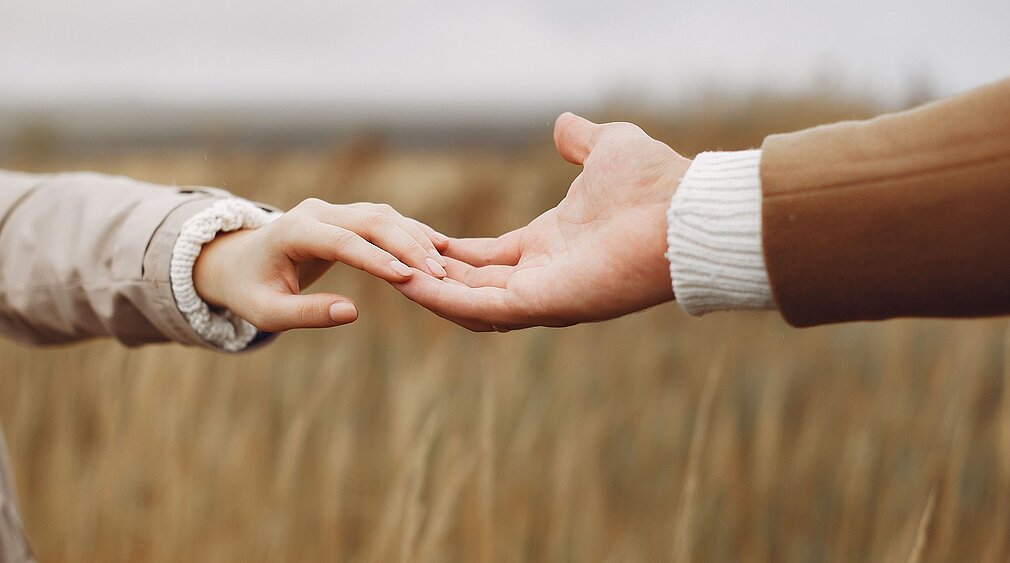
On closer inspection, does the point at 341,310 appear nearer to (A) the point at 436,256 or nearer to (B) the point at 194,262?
(A) the point at 436,256

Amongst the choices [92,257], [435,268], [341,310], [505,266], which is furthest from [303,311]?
[92,257]

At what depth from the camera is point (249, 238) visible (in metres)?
1.07

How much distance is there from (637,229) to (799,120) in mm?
2416

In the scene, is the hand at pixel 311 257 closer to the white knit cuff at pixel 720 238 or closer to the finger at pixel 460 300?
the finger at pixel 460 300

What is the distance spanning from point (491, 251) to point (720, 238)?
0.39m

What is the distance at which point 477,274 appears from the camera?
3.63ft

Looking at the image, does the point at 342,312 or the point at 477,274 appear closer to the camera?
the point at 342,312

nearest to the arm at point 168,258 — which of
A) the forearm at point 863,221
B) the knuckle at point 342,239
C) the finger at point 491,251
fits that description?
the knuckle at point 342,239

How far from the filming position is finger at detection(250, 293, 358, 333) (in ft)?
Result: 3.09

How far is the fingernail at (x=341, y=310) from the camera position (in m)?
0.93

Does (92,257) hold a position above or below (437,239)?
below

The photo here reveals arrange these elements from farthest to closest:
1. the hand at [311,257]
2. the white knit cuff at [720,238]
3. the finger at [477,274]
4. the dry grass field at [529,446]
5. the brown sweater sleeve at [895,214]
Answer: the dry grass field at [529,446] → the finger at [477,274] → the hand at [311,257] → the white knit cuff at [720,238] → the brown sweater sleeve at [895,214]

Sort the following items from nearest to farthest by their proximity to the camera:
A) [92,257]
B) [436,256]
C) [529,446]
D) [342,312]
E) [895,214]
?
[895,214], [342,312], [436,256], [92,257], [529,446]

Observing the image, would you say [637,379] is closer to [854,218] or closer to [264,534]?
[264,534]
